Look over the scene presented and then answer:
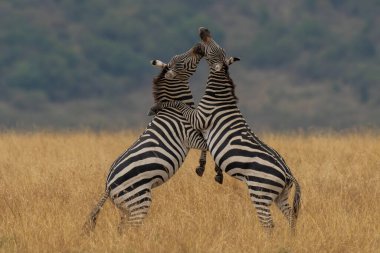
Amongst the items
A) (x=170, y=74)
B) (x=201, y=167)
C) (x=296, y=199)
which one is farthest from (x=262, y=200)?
(x=170, y=74)

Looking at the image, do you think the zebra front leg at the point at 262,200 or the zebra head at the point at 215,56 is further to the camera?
the zebra head at the point at 215,56

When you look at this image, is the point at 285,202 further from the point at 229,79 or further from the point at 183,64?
the point at 183,64

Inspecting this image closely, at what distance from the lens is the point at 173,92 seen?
927 cm

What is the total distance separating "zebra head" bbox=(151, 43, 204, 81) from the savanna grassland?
5.11 feet

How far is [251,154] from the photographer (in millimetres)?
8188

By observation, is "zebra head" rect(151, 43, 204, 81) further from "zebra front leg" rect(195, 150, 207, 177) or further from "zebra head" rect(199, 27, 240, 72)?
"zebra front leg" rect(195, 150, 207, 177)

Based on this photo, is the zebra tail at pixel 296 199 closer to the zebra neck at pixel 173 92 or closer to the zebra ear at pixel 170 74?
the zebra neck at pixel 173 92

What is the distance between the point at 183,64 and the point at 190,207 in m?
1.91

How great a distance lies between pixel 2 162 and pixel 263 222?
23.5ft

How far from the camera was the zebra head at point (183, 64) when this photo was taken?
9180mm

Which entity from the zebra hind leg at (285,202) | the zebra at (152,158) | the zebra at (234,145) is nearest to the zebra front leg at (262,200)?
the zebra at (234,145)

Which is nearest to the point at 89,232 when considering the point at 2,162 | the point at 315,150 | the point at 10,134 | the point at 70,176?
the point at 70,176

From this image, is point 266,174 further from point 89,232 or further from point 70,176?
point 70,176

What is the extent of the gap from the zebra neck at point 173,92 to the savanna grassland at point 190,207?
1.30m
